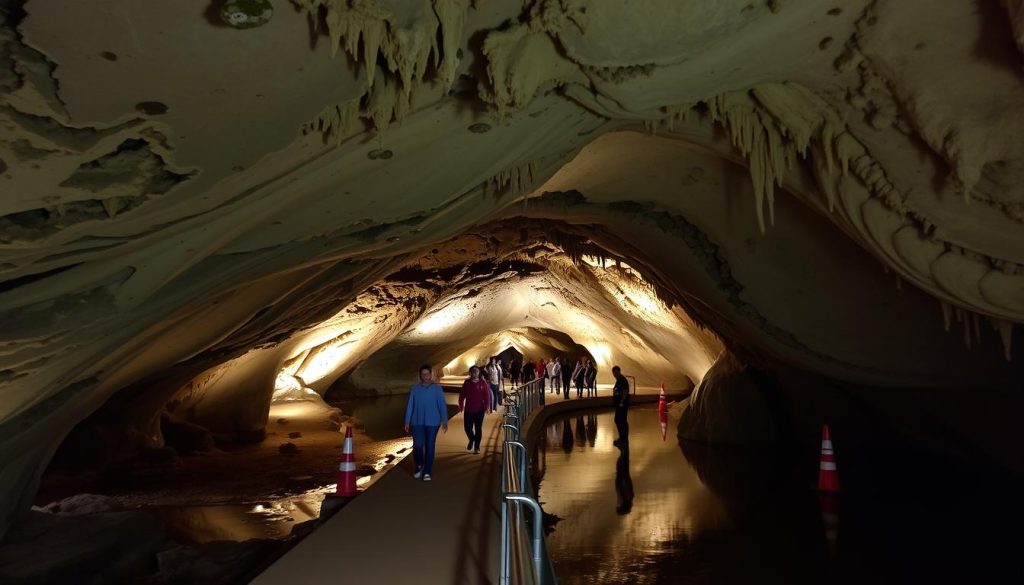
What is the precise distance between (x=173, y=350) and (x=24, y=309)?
3.03 m

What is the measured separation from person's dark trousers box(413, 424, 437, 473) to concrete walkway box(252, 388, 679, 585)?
0.21 metres

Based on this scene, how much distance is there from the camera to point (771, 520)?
7.61m

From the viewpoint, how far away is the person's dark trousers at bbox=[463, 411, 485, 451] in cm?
911

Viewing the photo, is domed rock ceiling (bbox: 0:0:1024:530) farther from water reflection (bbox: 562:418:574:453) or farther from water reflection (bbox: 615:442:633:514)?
water reflection (bbox: 562:418:574:453)

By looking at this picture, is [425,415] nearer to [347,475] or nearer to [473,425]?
[347,475]

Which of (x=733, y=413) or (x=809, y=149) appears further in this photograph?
(x=733, y=413)

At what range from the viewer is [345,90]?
4.25 m

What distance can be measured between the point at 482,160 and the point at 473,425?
477 cm

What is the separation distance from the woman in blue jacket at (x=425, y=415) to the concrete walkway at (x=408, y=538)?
277 mm

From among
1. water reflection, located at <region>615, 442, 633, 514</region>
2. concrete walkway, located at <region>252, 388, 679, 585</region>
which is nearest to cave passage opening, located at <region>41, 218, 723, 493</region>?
concrete walkway, located at <region>252, 388, 679, 585</region>

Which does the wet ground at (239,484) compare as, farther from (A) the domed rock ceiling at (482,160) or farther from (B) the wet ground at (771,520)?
(B) the wet ground at (771,520)

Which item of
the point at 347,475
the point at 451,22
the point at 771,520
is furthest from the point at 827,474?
the point at 451,22

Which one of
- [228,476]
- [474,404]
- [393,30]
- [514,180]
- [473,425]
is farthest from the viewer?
[228,476]

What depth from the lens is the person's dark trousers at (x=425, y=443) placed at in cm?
686
